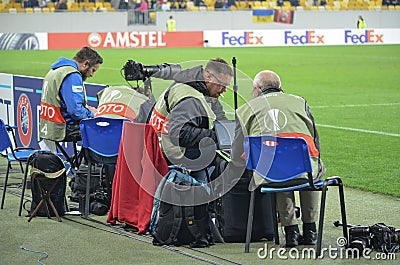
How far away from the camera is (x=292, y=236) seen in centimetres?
732

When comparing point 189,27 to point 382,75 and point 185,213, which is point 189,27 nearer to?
point 382,75

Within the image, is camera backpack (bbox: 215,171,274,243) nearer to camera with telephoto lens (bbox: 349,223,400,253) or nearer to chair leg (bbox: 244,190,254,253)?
chair leg (bbox: 244,190,254,253)

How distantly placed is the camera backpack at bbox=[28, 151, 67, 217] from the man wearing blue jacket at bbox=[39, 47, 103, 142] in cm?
82

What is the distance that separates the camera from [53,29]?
45.2m

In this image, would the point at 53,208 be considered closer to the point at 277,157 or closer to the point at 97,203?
the point at 97,203

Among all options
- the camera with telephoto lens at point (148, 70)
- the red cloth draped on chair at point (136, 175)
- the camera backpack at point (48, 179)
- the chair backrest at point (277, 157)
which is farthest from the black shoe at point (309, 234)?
the camera backpack at point (48, 179)

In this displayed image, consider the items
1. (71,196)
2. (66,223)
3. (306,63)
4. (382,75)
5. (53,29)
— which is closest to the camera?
(66,223)

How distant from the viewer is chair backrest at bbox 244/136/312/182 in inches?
266

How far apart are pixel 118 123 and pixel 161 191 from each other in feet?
4.20

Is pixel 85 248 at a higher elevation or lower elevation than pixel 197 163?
lower

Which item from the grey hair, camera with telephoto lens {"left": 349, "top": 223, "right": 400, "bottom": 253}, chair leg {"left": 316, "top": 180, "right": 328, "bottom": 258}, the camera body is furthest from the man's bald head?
the camera body

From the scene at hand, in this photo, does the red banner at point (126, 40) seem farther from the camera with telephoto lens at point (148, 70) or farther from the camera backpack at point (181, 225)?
the camera backpack at point (181, 225)

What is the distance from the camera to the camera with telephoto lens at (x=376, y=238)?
696 cm

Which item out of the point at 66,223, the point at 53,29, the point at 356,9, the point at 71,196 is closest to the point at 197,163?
the point at 66,223
